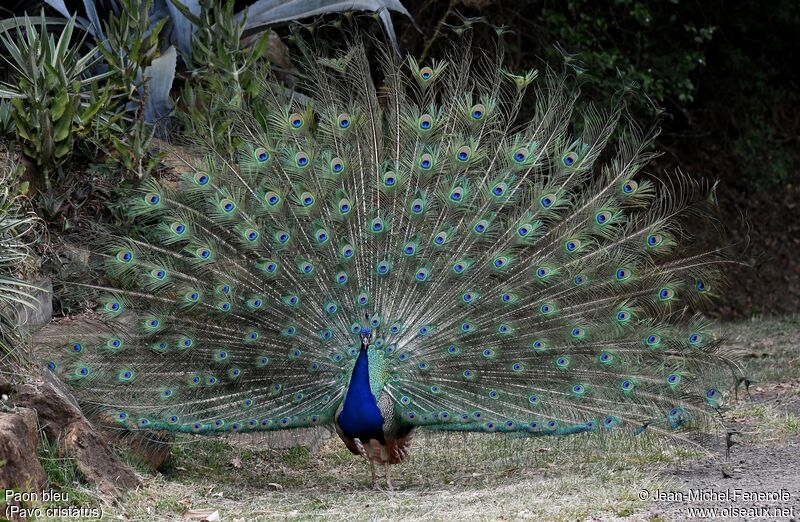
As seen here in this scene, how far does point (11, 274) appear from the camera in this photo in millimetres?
5863

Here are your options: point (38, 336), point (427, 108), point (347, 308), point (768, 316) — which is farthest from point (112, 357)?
point (768, 316)

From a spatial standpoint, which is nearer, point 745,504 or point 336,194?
point 745,504

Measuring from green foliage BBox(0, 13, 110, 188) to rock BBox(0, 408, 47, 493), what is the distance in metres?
2.47

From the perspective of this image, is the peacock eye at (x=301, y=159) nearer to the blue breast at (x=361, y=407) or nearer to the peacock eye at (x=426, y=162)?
the peacock eye at (x=426, y=162)

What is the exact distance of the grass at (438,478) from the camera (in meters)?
5.55

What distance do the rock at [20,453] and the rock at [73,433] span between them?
0.32 meters

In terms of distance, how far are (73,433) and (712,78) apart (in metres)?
11.3

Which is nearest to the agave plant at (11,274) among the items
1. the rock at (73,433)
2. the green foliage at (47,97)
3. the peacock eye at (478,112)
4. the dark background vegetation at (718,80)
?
the rock at (73,433)

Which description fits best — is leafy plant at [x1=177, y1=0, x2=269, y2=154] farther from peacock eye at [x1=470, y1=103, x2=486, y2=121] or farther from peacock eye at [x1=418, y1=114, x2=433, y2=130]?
peacock eye at [x1=470, y1=103, x2=486, y2=121]

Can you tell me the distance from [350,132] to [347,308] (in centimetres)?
109

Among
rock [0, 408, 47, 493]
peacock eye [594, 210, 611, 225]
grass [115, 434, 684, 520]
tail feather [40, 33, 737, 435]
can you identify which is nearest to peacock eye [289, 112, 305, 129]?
tail feather [40, 33, 737, 435]

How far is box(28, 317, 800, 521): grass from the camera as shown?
218 inches

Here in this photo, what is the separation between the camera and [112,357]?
635 centimetres

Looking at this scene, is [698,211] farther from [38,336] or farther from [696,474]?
[38,336]
